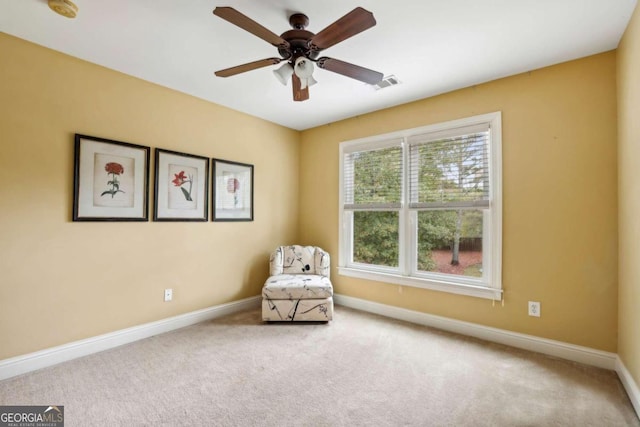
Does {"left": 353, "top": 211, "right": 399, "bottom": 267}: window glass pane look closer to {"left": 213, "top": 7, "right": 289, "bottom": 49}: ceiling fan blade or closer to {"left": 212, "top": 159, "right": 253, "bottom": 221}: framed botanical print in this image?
{"left": 212, "top": 159, "right": 253, "bottom": 221}: framed botanical print

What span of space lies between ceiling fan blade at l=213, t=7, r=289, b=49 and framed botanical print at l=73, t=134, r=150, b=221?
1.78 m

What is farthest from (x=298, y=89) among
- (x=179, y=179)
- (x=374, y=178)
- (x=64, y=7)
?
(x=374, y=178)

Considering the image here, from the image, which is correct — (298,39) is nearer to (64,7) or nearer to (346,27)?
(346,27)

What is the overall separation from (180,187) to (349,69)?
83.6 inches

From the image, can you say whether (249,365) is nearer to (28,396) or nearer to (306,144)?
(28,396)

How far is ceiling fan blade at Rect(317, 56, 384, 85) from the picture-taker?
197 centimetres

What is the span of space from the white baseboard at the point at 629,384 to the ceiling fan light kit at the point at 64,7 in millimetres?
4207

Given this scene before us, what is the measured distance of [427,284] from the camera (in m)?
3.20

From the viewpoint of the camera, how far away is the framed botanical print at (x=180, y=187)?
2.96m

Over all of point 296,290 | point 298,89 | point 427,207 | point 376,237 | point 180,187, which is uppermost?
point 298,89

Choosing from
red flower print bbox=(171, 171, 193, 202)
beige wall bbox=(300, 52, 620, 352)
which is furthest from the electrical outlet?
red flower print bbox=(171, 171, 193, 202)

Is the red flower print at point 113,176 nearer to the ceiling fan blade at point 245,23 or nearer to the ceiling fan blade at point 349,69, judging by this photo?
the ceiling fan blade at point 245,23

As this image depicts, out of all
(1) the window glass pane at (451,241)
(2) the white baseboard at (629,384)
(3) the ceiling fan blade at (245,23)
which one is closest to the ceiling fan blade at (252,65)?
(3) the ceiling fan blade at (245,23)

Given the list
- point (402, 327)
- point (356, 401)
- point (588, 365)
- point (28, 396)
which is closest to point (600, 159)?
point (588, 365)
